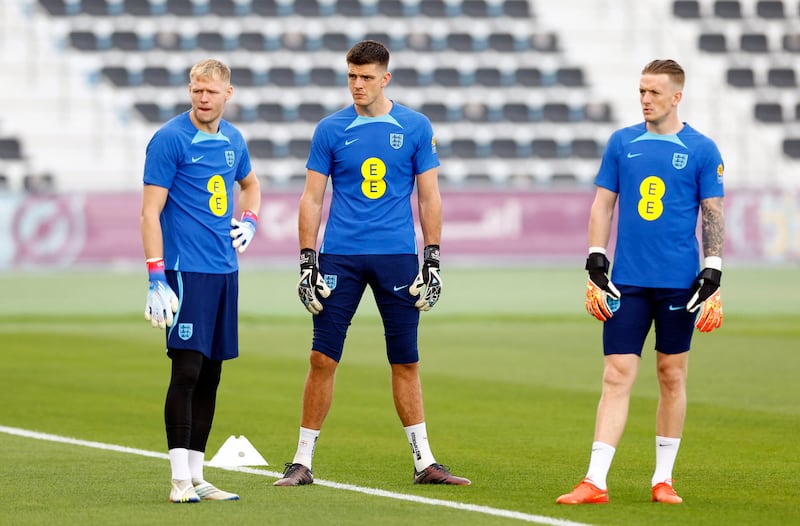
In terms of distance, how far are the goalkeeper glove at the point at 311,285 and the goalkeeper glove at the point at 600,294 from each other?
167 cm

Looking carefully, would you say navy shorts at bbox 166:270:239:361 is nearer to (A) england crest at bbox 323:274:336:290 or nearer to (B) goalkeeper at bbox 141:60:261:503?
(B) goalkeeper at bbox 141:60:261:503

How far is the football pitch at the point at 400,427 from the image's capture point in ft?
27.6

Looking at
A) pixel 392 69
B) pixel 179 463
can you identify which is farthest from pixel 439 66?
pixel 179 463

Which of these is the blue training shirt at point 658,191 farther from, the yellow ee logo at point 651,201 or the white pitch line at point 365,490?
the white pitch line at point 365,490

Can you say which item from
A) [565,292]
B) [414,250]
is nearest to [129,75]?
[565,292]

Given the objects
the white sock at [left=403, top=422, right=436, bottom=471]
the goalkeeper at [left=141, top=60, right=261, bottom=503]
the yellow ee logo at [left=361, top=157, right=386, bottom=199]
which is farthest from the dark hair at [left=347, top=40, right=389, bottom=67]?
the white sock at [left=403, top=422, right=436, bottom=471]

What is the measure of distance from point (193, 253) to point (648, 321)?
2566mm

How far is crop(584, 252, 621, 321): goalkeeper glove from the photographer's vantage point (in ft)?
28.0

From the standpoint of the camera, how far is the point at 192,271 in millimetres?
8719

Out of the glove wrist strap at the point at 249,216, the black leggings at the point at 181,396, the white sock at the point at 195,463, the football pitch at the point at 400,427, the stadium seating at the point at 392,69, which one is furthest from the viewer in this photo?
the stadium seating at the point at 392,69

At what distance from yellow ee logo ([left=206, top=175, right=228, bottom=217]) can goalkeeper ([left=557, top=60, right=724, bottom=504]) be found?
207cm

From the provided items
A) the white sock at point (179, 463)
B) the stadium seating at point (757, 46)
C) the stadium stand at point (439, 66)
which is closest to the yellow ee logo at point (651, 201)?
the white sock at point (179, 463)

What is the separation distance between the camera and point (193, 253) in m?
8.74

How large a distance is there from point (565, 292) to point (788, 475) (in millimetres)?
21053
